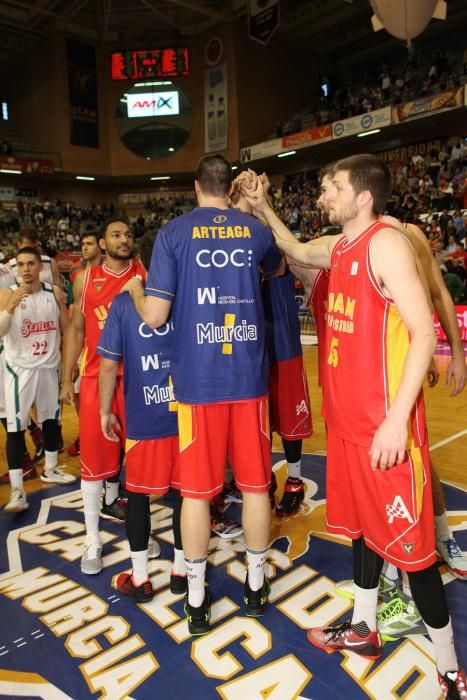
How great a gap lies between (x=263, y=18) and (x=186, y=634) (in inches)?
762

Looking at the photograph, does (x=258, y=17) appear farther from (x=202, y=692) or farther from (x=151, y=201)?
(x=202, y=692)

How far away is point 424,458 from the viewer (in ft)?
6.49

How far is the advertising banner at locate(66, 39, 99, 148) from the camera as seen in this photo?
2603 centimetres

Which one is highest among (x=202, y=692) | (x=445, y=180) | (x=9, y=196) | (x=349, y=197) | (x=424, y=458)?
(x=9, y=196)

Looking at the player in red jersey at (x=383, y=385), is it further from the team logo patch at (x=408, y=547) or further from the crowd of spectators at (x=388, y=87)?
A: the crowd of spectators at (x=388, y=87)

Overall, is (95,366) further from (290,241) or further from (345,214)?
(345,214)

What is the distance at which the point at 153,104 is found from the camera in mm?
27797

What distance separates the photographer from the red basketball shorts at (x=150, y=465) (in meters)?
2.70

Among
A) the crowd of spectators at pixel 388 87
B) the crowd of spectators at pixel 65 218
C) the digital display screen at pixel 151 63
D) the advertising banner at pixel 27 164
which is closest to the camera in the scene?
the crowd of spectators at pixel 388 87

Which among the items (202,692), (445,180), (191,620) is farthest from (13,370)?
(445,180)

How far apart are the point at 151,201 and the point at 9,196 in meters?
7.21

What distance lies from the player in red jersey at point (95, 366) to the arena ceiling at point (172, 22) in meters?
22.7

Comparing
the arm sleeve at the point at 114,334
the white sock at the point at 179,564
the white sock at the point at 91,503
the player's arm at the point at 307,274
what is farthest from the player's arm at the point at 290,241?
the white sock at the point at 91,503

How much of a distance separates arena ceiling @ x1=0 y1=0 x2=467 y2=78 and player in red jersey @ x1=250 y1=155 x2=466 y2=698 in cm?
2398
